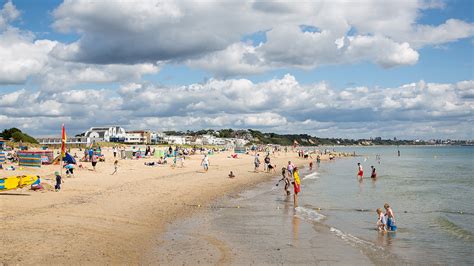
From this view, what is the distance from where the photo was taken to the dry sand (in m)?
9.31

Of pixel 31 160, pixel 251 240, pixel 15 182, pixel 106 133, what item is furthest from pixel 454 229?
pixel 106 133

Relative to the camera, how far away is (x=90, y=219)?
42.7 feet

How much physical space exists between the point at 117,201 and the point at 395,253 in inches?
430

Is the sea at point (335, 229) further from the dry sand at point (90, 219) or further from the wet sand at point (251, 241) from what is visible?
the dry sand at point (90, 219)

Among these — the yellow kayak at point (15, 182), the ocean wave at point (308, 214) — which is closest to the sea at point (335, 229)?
the ocean wave at point (308, 214)

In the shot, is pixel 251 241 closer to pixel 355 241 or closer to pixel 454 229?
pixel 355 241

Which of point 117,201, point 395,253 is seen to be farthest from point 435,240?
point 117,201

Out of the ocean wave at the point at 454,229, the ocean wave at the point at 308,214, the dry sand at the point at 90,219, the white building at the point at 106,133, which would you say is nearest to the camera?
the dry sand at the point at 90,219

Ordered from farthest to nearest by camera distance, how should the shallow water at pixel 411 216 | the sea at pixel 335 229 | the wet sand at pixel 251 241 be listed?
the shallow water at pixel 411 216 < the sea at pixel 335 229 < the wet sand at pixel 251 241

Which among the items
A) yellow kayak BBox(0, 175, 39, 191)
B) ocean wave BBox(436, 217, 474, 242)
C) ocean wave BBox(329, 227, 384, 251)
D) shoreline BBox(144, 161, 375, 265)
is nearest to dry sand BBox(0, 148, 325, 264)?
yellow kayak BBox(0, 175, 39, 191)

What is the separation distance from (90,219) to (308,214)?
888cm

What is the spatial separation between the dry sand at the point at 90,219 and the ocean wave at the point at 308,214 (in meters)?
4.52

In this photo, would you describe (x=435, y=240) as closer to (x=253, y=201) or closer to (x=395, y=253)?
(x=395, y=253)

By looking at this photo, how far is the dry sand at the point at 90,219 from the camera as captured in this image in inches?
367
